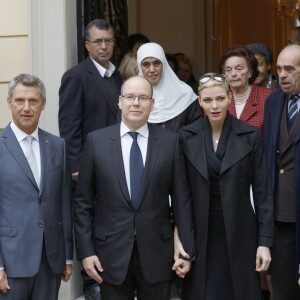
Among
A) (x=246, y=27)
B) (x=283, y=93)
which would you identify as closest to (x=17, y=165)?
(x=283, y=93)

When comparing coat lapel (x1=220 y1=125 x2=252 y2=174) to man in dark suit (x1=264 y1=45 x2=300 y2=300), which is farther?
man in dark suit (x1=264 y1=45 x2=300 y2=300)

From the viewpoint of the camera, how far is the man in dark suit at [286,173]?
200 inches

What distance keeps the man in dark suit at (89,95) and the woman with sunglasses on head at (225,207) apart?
4.55ft

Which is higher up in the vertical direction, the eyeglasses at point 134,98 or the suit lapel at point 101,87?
the suit lapel at point 101,87

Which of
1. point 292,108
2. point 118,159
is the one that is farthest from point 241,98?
point 118,159

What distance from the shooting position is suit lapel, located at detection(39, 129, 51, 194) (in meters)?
4.76

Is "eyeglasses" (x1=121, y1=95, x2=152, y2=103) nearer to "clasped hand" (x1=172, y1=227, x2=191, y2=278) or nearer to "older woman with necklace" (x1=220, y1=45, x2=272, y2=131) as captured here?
"clasped hand" (x1=172, y1=227, x2=191, y2=278)

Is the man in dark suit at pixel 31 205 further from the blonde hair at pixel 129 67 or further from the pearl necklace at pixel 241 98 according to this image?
the blonde hair at pixel 129 67

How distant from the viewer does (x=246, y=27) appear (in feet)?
49.3

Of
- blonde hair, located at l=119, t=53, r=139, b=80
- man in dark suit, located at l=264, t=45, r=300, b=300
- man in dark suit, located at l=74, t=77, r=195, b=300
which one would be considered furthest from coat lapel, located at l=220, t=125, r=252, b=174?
blonde hair, located at l=119, t=53, r=139, b=80

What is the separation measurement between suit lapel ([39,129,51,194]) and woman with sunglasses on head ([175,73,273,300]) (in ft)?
2.67

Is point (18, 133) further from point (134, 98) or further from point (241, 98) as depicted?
point (241, 98)

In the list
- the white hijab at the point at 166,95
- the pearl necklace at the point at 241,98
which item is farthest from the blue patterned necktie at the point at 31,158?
the pearl necklace at the point at 241,98

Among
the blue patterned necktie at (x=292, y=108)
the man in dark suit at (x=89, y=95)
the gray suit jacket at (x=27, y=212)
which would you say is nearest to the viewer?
the gray suit jacket at (x=27, y=212)
